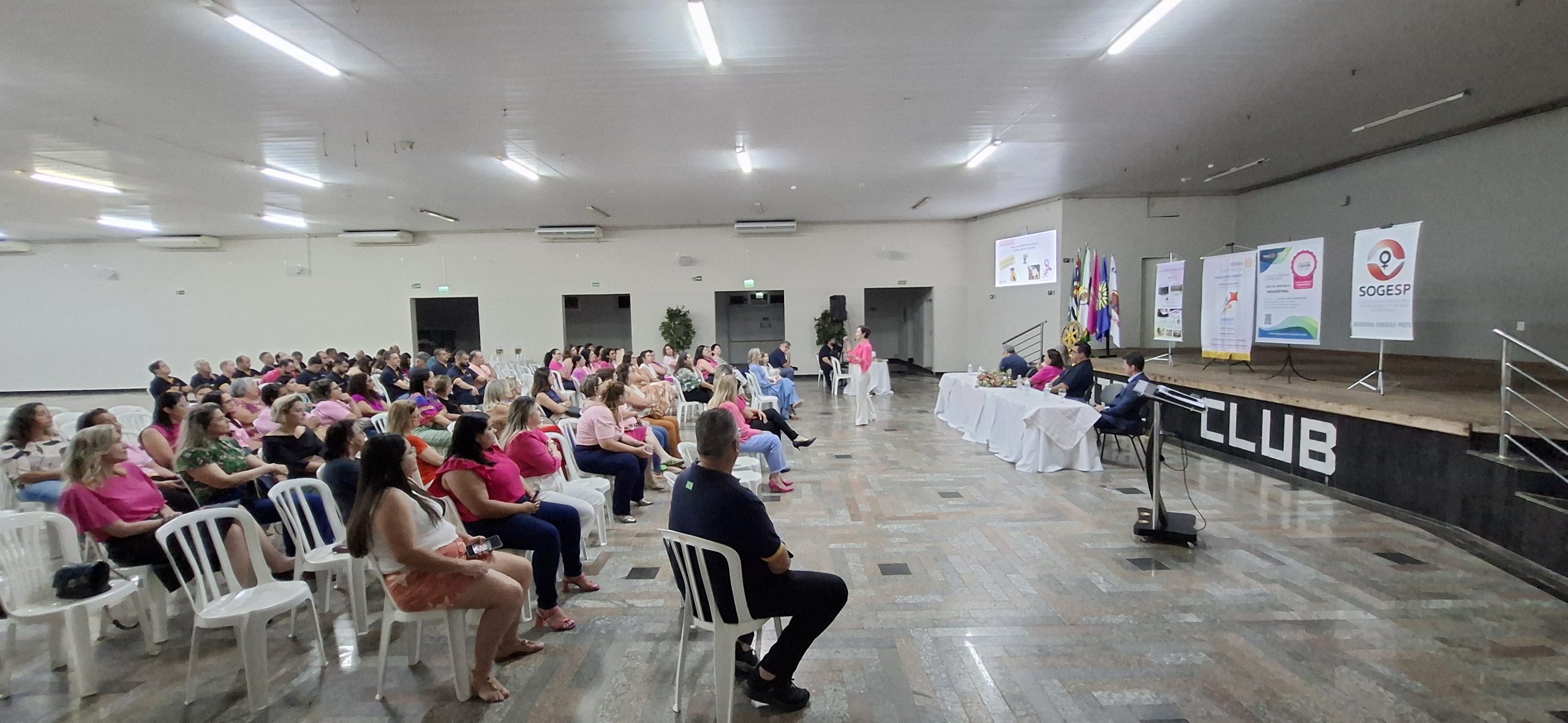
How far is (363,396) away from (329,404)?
1.05 metres

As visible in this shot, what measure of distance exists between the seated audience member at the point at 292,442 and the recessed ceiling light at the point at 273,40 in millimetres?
2573

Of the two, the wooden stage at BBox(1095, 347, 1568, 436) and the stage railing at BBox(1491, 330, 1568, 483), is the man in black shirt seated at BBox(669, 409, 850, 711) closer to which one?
the stage railing at BBox(1491, 330, 1568, 483)

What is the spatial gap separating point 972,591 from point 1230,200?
12055mm

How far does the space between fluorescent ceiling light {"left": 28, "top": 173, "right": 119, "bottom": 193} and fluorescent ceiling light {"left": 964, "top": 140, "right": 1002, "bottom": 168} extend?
12388 mm

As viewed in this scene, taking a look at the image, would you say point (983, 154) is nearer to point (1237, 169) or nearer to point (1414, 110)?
point (1237, 169)

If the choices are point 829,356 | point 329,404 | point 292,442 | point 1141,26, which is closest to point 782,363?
point 829,356

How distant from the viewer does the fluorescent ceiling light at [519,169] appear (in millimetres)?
8051

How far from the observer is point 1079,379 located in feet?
20.9

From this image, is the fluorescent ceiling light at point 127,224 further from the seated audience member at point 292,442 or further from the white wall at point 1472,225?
the white wall at point 1472,225

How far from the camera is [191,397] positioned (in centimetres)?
659

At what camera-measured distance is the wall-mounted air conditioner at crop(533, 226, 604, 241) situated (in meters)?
13.4

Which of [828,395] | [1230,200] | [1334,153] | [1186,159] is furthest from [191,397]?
[1230,200]

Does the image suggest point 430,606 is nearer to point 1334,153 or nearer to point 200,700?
point 200,700

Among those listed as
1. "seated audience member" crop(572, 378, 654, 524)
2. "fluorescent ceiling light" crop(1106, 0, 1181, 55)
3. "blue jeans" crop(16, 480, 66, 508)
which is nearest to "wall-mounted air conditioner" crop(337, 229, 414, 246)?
"blue jeans" crop(16, 480, 66, 508)
